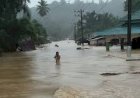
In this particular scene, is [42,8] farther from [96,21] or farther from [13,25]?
[13,25]

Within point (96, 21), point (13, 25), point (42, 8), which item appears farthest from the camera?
point (96, 21)

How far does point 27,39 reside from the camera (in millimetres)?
88000

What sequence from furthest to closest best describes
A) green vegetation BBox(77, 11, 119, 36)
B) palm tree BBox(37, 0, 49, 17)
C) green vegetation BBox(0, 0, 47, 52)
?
green vegetation BBox(77, 11, 119, 36)
palm tree BBox(37, 0, 49, 17)
green vegetation BBox(0, 0, 47, 52)

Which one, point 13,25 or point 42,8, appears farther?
point 42,8

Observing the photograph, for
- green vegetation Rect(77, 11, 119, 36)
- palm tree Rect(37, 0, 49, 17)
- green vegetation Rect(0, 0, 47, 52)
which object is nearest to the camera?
green vegetation Rect(0, 0, 47, 52)

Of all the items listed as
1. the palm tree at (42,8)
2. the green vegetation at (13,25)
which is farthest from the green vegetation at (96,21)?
the green vegetation at (13,25)

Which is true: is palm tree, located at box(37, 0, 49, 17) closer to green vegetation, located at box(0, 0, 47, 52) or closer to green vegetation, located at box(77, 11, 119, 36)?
green vegetation, located at box(77, 11, 119, 36)

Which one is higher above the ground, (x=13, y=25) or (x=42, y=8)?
(x=42, y=8)

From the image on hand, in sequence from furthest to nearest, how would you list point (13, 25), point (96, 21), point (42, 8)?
point (96, 21), point (42, 8), point (13, 25)

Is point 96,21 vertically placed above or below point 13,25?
above

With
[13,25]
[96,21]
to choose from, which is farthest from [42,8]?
[13,25]

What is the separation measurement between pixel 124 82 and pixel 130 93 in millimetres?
4285

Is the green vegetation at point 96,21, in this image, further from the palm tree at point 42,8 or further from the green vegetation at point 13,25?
the green vegetation at point 13,25

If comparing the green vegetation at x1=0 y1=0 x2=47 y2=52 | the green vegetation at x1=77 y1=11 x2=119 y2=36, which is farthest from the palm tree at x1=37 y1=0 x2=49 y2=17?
the green vegetation at x1=0 y1=0 x2=47 y2=52
